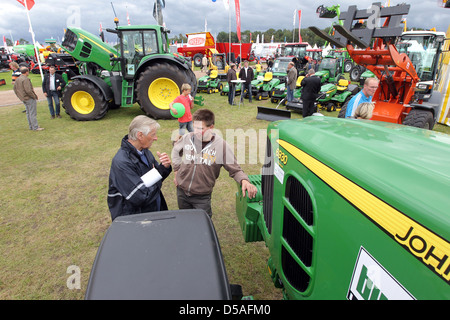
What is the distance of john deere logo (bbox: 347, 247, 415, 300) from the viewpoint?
2.72ft

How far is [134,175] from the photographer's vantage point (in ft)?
6.49

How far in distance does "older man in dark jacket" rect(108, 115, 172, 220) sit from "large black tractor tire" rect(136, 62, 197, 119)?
6268mm

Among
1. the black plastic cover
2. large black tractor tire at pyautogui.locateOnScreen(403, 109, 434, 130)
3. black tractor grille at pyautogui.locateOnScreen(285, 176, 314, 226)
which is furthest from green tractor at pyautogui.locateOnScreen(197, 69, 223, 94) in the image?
the black plastic cover

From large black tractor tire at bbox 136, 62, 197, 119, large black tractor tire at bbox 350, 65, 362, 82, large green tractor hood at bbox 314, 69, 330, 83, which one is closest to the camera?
large black tractor tire at bbox 136, 62, 197, 119

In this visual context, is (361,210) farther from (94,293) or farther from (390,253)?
(94,293)

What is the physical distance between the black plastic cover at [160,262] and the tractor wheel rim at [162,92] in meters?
7.15

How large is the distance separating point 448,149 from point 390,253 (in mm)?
745

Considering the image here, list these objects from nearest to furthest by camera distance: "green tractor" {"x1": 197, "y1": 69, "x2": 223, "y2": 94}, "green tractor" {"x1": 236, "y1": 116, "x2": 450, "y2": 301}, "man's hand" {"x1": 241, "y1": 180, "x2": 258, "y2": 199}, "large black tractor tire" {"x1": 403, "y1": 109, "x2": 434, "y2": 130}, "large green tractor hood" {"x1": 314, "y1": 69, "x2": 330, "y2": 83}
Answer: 1. "green tractor" {"x1": 236, "y1": 116, "x2": 450, "y2": 301}
2. "man's hand" {"x1": 241, "y1": 180, "x2": 258, "y2": 199}
3. "large black tractor tire" {"x1": 403, "y1": 109, "x2": 434, "y2": 130}
4. "large green tractor hood" {"x1": 314, "y1": 69, "x2": 330, "y2": 83}
5. "green tractor" {"x1": 197, "y1": 69, "x2": 223, "y2": 94}

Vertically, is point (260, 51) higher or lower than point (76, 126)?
higher

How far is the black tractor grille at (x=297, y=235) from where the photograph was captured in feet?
4.60

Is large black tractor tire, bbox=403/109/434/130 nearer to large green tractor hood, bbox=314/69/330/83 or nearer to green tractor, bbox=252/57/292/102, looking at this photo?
green tractor, bbox=252/57/292/102

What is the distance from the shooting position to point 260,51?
1750 inches

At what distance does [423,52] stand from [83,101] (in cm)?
1109

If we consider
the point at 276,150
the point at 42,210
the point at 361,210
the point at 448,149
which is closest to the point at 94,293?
the point at 361,210
